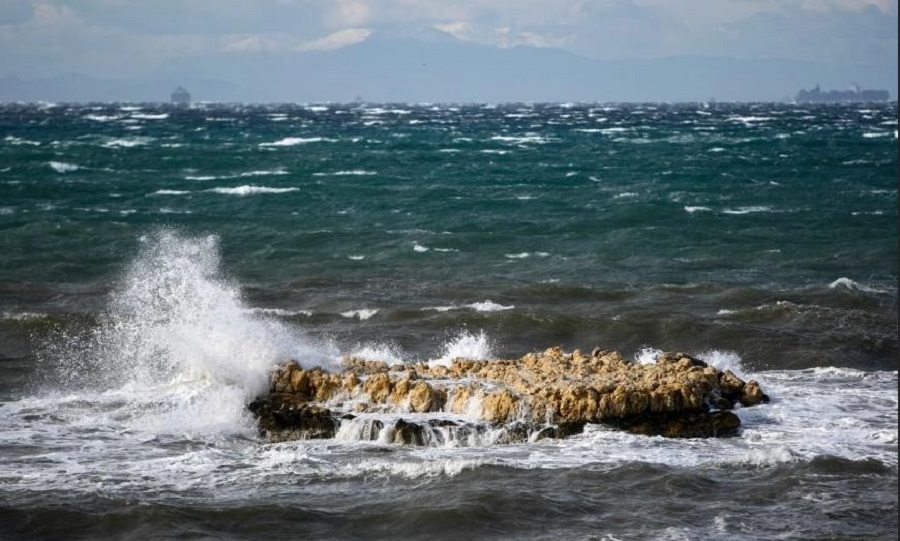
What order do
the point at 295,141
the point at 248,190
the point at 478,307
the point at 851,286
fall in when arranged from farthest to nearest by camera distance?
1. the point at 295,141
2. the point at 248,190
3. the point at 851,286
4. the point at 478,307

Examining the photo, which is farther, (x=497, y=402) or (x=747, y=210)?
(x=747, y=210)

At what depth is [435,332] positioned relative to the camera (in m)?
23.7

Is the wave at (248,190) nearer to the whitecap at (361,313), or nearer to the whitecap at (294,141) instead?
the whitecap at (361,313)

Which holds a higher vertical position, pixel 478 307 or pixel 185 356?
pixel 185 356

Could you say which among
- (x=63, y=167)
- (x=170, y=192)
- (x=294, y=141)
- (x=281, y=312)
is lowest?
(x=281, y=312)

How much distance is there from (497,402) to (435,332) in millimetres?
8001

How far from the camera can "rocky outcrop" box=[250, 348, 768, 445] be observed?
15.6 metres

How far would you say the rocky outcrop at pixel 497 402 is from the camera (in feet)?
51.2

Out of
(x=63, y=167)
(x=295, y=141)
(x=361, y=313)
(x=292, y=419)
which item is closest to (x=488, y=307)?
(x=361, y=313)

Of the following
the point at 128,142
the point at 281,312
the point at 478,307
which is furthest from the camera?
the point at 128,142

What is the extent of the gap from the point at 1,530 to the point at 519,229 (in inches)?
1011

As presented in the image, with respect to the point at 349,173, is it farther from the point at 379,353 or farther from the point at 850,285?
the point at 379,353

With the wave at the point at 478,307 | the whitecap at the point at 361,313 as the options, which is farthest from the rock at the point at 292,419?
the wave at the point at 478,307

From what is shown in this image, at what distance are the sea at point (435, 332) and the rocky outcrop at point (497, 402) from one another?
0.88ft
